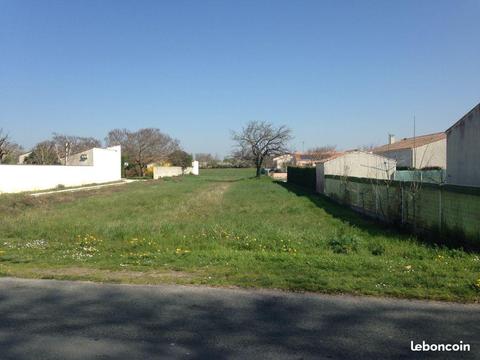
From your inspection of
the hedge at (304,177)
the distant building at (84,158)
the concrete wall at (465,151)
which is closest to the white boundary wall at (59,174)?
the distant building at (84,158)

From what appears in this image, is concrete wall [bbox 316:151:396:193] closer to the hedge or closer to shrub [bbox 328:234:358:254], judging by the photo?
the hedge

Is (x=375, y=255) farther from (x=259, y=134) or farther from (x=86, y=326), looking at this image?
(x=259, y=134)

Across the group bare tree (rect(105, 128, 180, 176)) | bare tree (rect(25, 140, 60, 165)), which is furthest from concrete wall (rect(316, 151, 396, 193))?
bare tree (rect(105, 128, 180, 176))

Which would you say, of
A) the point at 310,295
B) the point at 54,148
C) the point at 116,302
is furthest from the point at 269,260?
the point at 54,148

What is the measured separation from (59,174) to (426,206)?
129ft

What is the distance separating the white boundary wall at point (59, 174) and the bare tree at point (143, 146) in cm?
2401

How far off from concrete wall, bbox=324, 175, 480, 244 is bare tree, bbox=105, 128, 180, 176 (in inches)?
3016

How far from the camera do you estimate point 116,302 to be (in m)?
5.82

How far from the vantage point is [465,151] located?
2370cm

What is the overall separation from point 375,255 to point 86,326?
A: 20.7ft

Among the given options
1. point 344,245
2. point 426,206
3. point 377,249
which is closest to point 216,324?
point 344,245

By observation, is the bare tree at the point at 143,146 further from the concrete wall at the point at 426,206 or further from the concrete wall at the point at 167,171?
the concrete wall at the point at 426,206

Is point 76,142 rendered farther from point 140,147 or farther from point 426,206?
point 426,206

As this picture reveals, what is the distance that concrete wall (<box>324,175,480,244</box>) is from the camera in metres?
11.1
